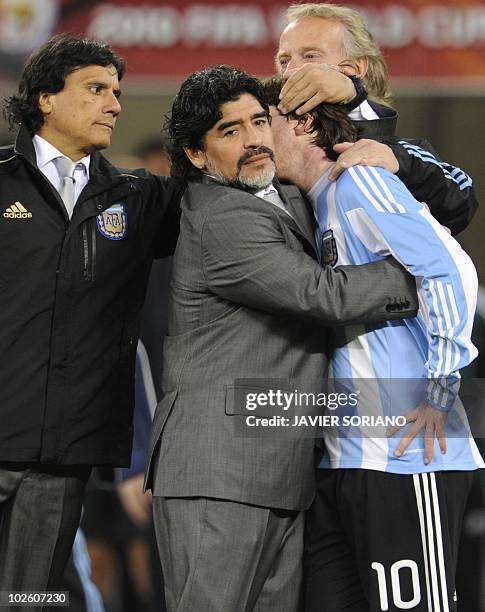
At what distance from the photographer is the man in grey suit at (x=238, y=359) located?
2432 mm

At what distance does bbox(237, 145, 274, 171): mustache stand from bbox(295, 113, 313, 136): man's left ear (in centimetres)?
13

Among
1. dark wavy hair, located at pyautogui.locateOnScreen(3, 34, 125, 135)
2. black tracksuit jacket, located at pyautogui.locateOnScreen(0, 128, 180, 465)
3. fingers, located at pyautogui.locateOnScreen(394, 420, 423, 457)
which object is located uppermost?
dark wavy hair, located at pyautogui.locateOnScreen(3, 34, 125, 135)

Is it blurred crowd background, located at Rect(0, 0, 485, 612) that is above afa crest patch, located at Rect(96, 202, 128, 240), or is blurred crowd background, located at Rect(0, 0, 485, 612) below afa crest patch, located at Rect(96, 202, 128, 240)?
above

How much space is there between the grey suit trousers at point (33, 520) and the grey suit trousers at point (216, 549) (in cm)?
33

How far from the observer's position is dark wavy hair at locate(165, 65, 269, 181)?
2621 mm

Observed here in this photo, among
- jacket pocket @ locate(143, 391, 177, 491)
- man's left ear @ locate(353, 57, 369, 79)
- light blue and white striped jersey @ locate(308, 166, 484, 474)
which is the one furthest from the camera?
man's left ear @ locate(353, 57, 369, 79)

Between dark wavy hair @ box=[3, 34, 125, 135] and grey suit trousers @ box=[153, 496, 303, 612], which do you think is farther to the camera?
dark wavy hair @ box=[3, 34, 125, 135]

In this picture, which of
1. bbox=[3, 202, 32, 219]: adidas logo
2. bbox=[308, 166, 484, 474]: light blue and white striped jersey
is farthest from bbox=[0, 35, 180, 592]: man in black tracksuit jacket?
bbox=[308, 166, 484, 474]: light blue and white striped jersey

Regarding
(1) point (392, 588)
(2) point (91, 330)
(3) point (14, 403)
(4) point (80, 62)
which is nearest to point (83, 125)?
(4) point (80, 62)

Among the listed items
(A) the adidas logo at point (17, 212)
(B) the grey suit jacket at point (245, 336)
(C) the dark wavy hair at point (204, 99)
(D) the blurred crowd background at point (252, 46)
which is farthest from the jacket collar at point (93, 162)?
(D) the blurred crowd background at point (252, 46)

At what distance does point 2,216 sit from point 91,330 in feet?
1.17

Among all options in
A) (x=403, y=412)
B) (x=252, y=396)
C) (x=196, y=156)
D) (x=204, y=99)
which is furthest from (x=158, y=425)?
(x=204, y=99)

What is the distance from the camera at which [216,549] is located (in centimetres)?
244
